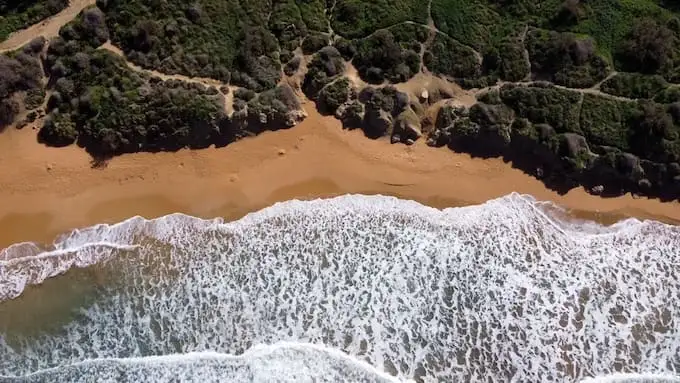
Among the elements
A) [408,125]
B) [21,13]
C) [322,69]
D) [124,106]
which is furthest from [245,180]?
[21,13]

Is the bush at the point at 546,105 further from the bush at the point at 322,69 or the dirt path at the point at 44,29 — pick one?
the dirt path at the point at 44,29

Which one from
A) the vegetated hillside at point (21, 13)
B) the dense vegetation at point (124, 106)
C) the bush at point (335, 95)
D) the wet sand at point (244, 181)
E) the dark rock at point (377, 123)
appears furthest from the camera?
the vegetated hillside at point (21, 13)

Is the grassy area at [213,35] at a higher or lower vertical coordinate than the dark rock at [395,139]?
higher

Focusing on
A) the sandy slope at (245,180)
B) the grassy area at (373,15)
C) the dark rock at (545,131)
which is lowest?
the sandy slope at (245,180)

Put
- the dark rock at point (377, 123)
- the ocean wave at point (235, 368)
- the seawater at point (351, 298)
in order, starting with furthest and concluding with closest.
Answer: the dark rock at point (377, 123)
the seawater at point (351, 298)
the ocean wave at point (235, 368)

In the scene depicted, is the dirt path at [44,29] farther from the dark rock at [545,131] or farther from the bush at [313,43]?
the dark rock at [545,131]

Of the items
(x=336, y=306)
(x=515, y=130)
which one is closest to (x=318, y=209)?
(x=336, y=306)

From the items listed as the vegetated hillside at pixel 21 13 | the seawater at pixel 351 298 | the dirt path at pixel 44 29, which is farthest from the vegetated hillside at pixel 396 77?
the seawater at pixel 351 298

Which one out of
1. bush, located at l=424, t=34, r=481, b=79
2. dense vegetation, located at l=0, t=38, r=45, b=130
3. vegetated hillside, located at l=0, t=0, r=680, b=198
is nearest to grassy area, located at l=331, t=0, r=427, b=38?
vegetated hillside, located at l=0, t=0, r=680, b=198

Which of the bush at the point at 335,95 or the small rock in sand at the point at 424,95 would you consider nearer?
the bush at the point at 335,95
